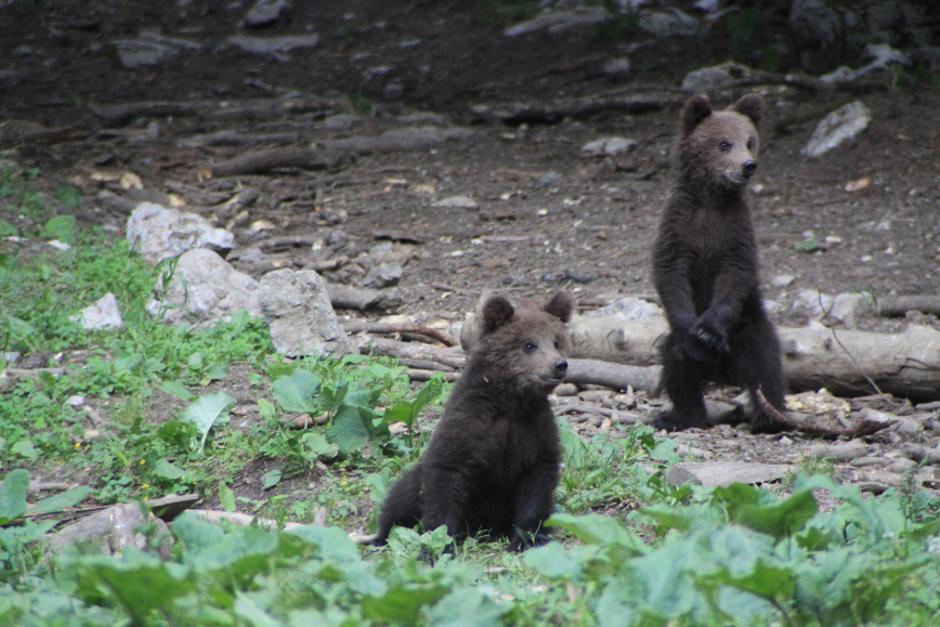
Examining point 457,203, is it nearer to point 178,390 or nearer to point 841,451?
point 178,390

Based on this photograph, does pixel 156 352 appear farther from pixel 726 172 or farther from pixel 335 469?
pixel 726 172

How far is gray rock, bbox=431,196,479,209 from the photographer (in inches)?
465

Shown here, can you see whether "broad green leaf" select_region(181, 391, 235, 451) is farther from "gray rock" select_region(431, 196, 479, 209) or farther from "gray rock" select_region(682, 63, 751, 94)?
"gray rock" select_region(682, 63, 751, 94)

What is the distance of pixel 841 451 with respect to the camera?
21.7 ft

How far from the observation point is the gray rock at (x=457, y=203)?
11812 mm

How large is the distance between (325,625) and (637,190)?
9170 millimetres

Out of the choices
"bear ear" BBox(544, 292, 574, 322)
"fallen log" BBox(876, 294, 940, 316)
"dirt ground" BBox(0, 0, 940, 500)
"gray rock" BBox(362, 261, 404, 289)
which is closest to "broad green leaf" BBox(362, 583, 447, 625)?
"bear ear" BBox(544, 292, 574, 322)

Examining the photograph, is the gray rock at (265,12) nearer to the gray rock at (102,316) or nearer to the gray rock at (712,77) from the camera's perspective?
the gray rock at (712,77)

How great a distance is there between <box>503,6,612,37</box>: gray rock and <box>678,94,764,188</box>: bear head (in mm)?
8660

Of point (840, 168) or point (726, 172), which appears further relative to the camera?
point (840, 168)

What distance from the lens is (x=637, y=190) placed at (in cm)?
1195

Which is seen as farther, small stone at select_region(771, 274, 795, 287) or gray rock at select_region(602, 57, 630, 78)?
gray rock at select_region(602, 57, 630, 78)

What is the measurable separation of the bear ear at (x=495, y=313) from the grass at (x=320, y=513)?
0.91 meters

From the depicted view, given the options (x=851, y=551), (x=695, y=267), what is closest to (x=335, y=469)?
(x=695, y=267)
